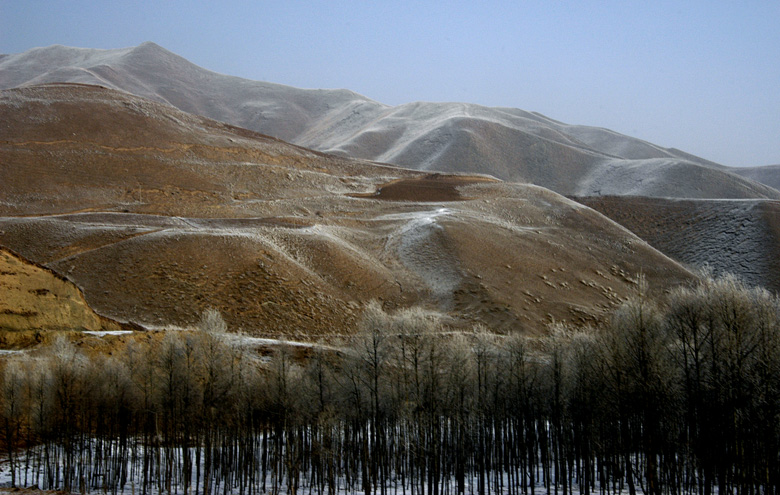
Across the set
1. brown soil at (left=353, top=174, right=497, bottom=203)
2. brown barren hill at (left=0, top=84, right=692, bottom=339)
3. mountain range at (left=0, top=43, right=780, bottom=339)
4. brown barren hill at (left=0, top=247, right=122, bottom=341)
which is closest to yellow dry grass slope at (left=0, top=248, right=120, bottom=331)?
brown barren hill at (left=0, top=247, right=122, bottom=341)

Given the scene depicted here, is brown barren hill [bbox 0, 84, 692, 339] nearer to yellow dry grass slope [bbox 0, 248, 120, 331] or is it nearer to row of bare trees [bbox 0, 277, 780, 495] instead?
yellow dry grass slope [bbox 0, 248, 120, 331]

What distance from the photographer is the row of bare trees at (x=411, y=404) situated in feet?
92.4

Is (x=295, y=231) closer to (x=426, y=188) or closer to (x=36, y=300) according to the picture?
(x=36, y=300)

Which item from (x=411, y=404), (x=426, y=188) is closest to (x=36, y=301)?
(x=411, y=404)

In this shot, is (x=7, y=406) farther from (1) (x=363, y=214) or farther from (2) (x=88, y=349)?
(1) (x=363, y=214)

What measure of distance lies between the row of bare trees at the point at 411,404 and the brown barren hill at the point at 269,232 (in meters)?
14.0

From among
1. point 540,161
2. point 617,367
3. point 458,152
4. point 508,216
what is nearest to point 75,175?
point 508,216

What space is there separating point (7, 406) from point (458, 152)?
467 ft

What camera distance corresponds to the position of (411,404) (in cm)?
3272

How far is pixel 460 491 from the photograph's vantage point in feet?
104

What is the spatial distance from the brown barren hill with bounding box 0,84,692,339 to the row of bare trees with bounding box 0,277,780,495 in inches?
551

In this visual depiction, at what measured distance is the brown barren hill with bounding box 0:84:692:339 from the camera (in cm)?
5275

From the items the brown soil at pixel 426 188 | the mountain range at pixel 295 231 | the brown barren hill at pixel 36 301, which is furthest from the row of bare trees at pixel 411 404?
the brown soil at pixel 426 188

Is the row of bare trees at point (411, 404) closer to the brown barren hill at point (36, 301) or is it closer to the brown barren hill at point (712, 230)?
the brown barren hill at point (36, 301)
